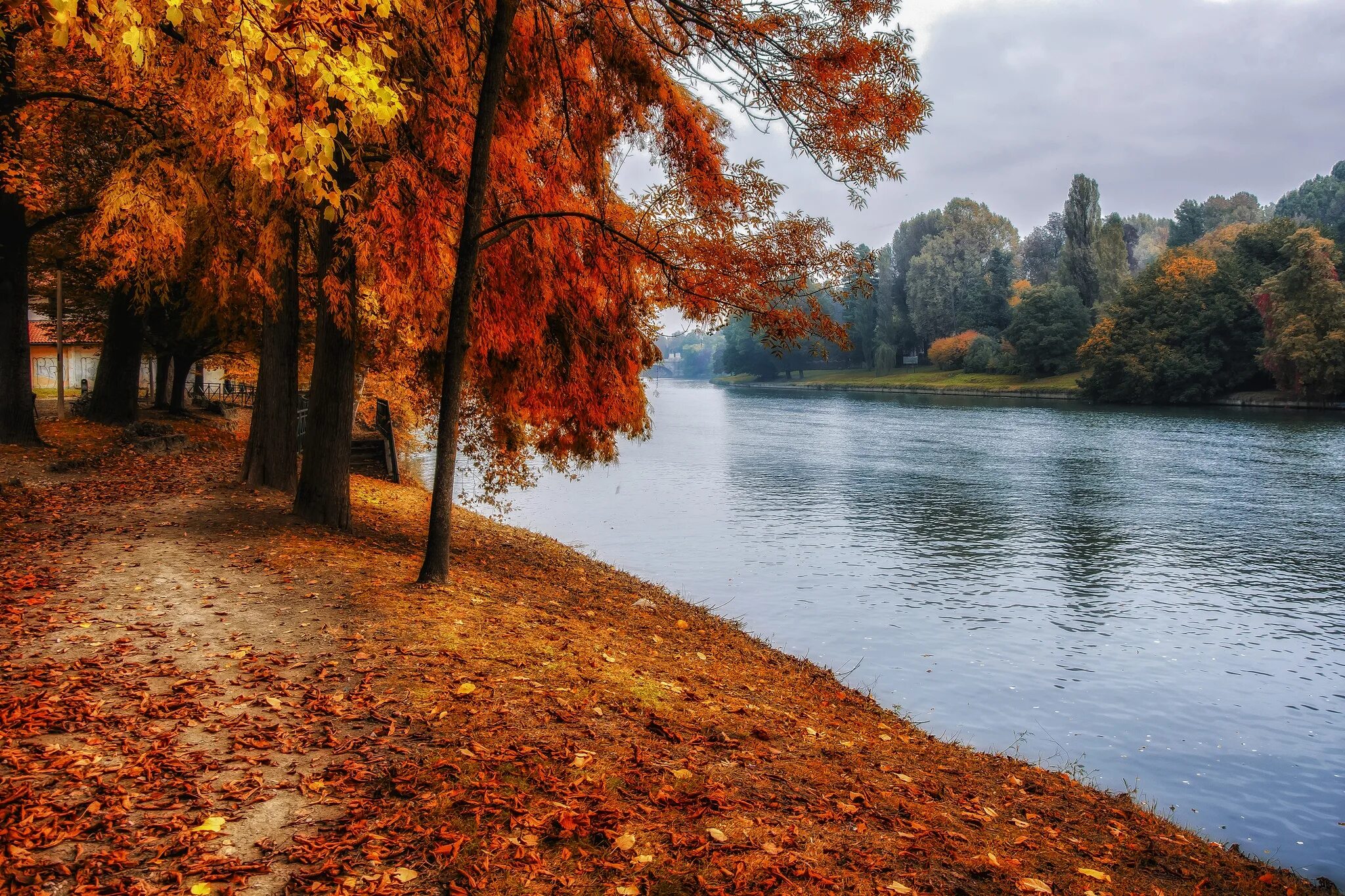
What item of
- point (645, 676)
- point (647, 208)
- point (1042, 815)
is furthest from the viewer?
point (647, 208)

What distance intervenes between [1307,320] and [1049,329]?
88.2ft

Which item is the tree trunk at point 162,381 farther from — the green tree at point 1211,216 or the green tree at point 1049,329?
the green tree at point 1211,216

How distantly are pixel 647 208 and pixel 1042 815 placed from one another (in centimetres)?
864

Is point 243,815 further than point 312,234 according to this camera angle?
No

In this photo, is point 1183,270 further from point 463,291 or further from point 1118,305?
point 463,291

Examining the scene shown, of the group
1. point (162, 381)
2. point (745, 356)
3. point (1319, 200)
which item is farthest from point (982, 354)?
point (162, 381)

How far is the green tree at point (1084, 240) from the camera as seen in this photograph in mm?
91188

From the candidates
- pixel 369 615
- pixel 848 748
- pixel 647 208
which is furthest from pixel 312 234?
pixel 848 748

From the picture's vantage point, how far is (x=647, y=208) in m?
12.1

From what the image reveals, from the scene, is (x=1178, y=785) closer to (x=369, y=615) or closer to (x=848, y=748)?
(x=848, y=748)

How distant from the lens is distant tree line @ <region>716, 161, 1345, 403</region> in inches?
2517

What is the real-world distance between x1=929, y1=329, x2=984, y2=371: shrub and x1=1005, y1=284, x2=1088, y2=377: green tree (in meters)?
10.4

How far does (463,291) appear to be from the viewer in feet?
31.2

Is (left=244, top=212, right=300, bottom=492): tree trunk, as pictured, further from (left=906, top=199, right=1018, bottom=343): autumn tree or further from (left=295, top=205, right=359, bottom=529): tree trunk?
(left=906, top=199, right=1018, bottom=343): autumn tree
